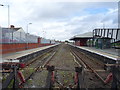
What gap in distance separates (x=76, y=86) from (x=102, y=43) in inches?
760

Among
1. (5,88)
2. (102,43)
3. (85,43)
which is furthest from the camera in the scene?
(85,43)

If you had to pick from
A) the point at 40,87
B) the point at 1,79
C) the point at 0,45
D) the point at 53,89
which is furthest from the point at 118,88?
the point at 0,45

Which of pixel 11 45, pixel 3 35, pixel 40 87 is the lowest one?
pixel 40 87

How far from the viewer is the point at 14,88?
514 centimetres

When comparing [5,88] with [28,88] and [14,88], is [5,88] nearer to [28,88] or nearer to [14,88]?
[14,88]

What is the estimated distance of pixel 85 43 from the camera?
46125 millimetres

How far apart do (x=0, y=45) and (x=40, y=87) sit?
9654mm

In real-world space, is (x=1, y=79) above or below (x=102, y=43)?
below

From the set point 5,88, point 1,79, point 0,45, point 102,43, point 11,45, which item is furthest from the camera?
point 102,43

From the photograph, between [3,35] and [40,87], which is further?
[3,35]

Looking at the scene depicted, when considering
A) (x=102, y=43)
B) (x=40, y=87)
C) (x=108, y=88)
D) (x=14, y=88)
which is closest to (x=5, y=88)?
(x=14, y=88)

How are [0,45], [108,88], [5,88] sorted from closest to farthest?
[5,88] → [108,88] → [0,45]

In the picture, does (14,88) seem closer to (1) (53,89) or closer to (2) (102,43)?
(1) (53,89)

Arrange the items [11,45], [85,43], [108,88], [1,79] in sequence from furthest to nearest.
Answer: [85,43]
[11,45]
[1,79]
[108,88]
